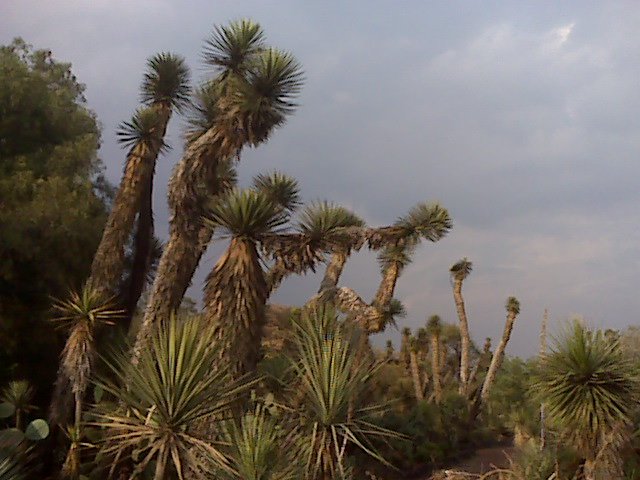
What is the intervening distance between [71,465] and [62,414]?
1.86m

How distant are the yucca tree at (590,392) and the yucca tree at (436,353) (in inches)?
498

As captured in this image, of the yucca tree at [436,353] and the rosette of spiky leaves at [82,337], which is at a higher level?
the yucca tree at [436,353]

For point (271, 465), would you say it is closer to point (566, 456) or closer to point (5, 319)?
point (566, 456)

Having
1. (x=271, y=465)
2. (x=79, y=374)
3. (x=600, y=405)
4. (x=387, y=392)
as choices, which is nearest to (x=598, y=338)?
(x=600, y=405)

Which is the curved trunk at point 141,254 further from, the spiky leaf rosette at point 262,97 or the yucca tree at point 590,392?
the yucca tree at point 590,392

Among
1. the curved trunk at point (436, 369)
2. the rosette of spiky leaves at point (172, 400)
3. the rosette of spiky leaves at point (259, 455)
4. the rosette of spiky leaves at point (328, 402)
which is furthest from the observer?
the curved trunk at point (436, 369)

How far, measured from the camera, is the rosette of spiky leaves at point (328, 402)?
573 cm

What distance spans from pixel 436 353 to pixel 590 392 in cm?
1346

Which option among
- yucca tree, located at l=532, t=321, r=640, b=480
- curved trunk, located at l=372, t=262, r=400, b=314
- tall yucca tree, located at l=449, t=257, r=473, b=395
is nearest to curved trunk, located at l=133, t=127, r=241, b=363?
curved trunk, located at l=372, t=262, r=400, b=314

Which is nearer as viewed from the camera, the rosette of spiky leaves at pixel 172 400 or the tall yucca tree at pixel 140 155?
the rosette of spiky leaves at pixel 172 400

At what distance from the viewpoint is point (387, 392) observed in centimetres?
2262

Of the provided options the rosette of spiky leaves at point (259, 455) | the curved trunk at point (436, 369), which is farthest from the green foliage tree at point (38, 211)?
the curved trunk at point (436, 369)

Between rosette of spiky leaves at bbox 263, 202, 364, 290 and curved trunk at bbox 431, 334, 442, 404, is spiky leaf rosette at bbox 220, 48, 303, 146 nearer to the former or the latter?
rosette of spiky leaves at bbox 263, 202, 364, 290

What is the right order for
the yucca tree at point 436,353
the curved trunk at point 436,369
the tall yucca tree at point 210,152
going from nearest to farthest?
1. the tall yucca tree at point 210,152
2. the curved trunk at point 436,369
3. the yucca tree at point 436,353
